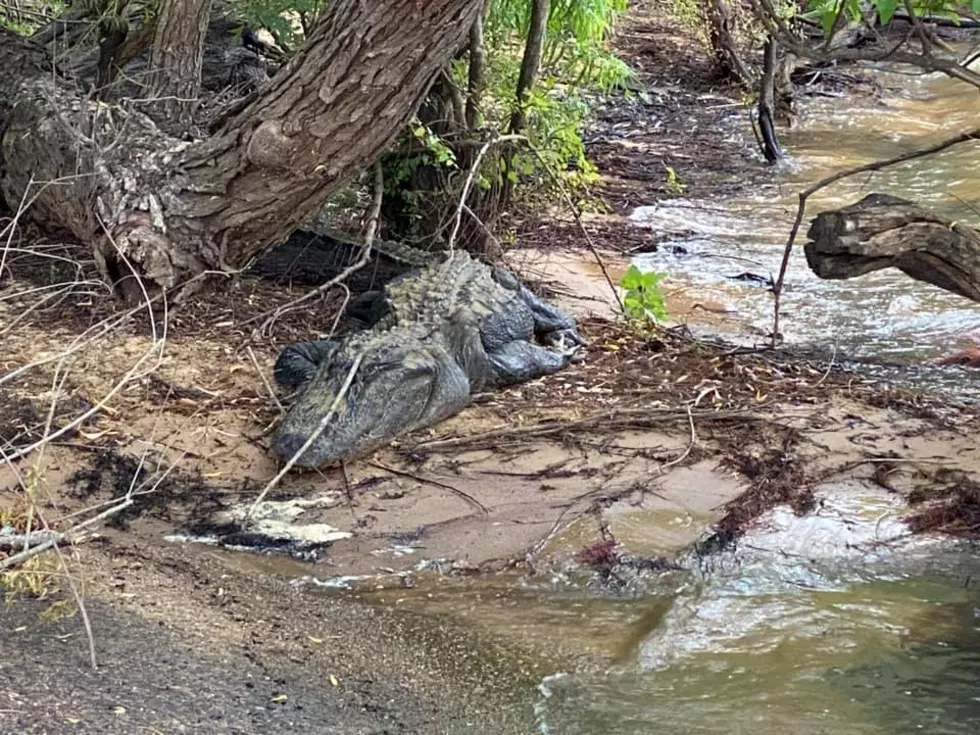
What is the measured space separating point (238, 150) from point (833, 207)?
5.26 metres

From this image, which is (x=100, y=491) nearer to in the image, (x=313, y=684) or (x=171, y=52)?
(x=313, y=684)

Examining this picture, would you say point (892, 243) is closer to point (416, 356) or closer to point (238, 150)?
point (416, 356)

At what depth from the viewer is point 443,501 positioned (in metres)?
4.43

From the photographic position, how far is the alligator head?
4.58 metres

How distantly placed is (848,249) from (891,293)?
2.61m

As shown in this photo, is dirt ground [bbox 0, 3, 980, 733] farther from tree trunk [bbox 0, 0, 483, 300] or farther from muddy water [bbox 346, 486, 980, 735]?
tree trunk [bbox 0, 0, 483, 300]

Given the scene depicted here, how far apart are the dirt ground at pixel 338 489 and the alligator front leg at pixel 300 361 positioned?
0.35 ft

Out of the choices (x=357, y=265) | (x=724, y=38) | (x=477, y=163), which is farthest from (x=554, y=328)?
(x=724, y=38)

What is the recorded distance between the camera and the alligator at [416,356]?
4.70 meters

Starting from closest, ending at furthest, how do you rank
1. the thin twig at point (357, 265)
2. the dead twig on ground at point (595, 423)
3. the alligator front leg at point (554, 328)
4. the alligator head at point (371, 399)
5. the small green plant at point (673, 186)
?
the alligator head at point (371, 399)
the dead twig on ground at point (595, 423)
the thin twig at point (357, 265)
the alligator front leg at point (554, 328)
the small green plant at point (673, 186)

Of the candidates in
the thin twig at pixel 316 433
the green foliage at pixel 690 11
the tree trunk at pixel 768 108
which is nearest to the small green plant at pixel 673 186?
the tree trunk at pixel 768 108

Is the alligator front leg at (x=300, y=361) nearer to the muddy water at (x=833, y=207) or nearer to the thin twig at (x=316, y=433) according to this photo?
the thin twig at (x=316, y=433)

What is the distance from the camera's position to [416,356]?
5.13 meters

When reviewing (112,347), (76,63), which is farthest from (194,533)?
(76,63)
